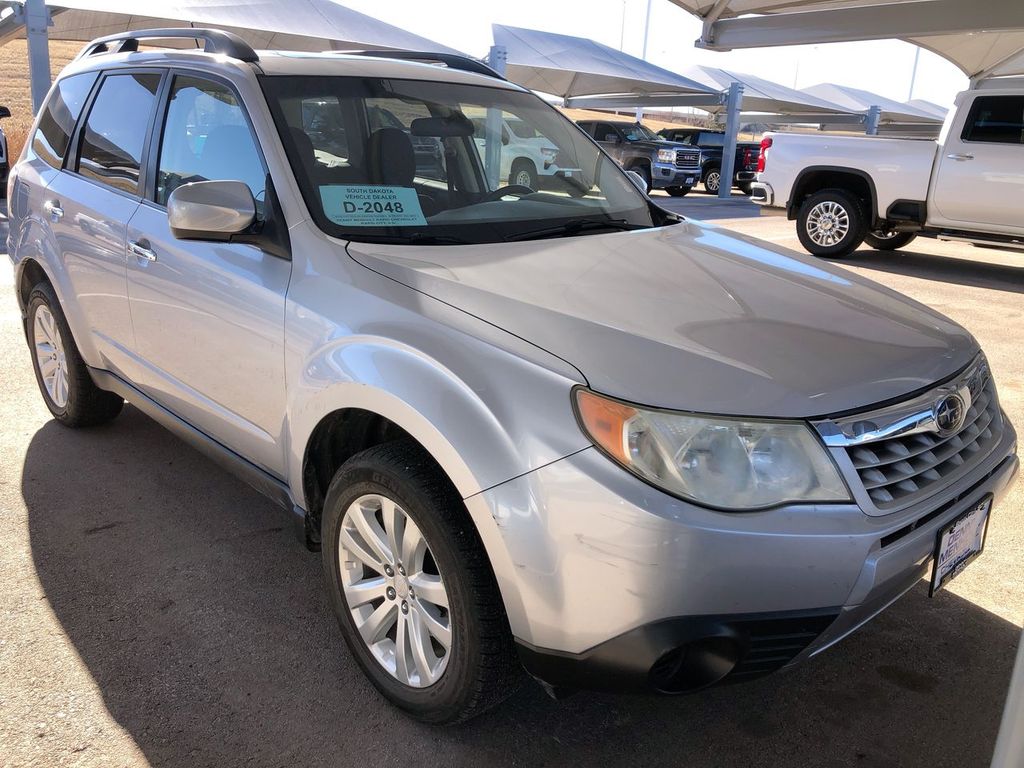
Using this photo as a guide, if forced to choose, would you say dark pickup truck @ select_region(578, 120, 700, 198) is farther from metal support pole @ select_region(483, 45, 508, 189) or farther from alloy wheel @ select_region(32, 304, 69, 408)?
metal support pole @ select_region(483, 45, 508, 189)

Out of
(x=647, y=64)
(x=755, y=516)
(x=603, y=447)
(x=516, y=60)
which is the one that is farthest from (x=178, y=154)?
(x=647, y=64)

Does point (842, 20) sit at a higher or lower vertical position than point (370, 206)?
higher

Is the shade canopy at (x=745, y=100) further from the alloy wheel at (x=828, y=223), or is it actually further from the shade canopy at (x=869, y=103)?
the alloy wheel at (x=828, y=223)

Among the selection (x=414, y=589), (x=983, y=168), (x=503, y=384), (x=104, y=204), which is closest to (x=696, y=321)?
(x=503, y=384)

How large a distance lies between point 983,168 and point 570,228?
7.96 m

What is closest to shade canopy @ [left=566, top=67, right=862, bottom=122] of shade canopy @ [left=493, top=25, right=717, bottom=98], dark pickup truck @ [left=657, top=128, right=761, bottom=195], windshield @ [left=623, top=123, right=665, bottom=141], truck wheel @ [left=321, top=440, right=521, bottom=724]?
shade canopy @ [left=493, top=25, right=717, bottom=98]

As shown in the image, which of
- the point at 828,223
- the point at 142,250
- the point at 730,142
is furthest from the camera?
the point at 730,142

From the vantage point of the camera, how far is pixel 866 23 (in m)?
13.0

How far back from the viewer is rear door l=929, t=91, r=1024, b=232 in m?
8.96

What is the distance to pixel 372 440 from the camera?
2.51 m

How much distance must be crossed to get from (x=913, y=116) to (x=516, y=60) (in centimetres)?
3490

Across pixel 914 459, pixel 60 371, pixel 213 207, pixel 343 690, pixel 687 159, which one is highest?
pixel 213 207

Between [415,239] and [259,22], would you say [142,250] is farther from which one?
[259,22]

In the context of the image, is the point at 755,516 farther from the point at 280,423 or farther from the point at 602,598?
the point at 280,423
